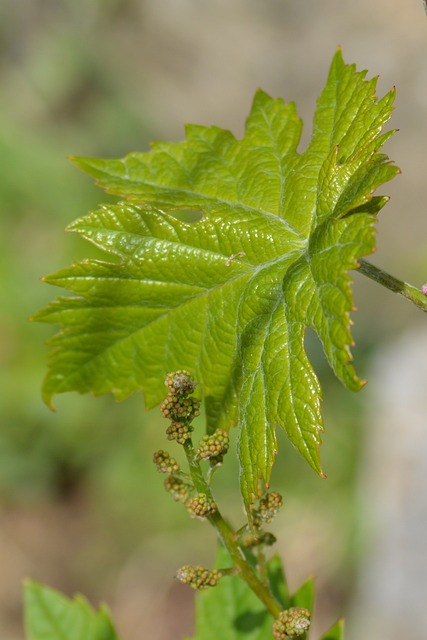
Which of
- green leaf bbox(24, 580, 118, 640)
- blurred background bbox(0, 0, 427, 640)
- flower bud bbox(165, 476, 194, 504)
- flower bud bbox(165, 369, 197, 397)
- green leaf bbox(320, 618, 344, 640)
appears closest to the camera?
flower bud bbox(165, 369, 197, 397)

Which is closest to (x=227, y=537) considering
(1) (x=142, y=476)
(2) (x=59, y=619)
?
(2) (x=59, y=619)

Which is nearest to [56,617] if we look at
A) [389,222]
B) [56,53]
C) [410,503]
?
[410,503]

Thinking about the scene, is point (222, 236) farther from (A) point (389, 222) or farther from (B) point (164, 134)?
(B) point (164, 134)

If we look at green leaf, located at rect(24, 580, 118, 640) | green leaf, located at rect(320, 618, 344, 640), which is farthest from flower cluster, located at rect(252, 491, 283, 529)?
green leaf, located at rect(24, 580, 118, 640)

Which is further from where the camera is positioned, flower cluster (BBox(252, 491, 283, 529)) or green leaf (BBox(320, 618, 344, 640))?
green leaf (BBox(320, 618, 344, 640))

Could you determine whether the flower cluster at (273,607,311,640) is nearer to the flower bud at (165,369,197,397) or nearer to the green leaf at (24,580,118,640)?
the flower bud at (165,369,197,397)

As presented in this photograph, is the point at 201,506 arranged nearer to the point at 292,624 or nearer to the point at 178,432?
the point at 178,432

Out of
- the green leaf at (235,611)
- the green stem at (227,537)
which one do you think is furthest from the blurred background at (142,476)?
the green stem at (227,537)
